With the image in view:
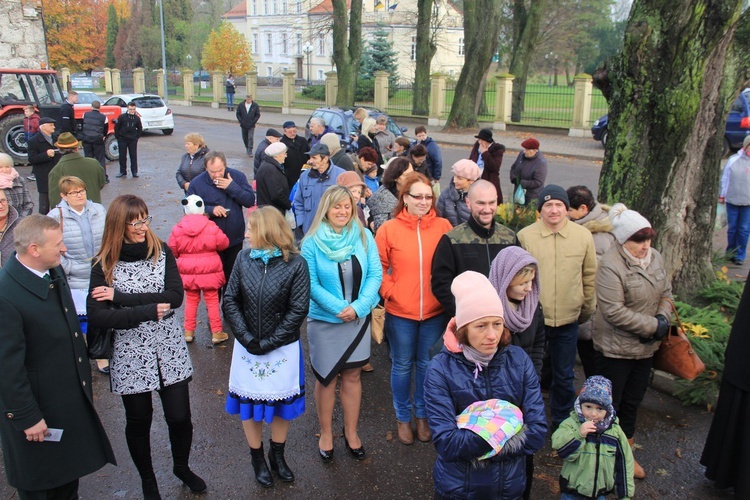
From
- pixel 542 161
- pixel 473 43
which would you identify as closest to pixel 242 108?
pixel 473 43

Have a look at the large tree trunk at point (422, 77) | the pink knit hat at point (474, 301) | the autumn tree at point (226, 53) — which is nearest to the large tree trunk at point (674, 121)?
the pink knit hat at point (474, 301)

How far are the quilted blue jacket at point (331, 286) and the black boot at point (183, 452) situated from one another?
3.62 ft

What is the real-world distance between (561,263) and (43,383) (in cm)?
331

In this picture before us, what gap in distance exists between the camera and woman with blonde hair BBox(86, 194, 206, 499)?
3748 mm

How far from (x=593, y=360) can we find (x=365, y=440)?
1869mm

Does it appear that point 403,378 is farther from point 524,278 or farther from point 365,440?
point 524,278

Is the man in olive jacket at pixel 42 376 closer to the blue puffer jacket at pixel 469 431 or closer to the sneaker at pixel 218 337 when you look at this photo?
the blue puffer jacket at pixel 469 431

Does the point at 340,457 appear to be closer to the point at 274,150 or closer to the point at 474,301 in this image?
the point at 474,301

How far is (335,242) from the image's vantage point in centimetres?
433

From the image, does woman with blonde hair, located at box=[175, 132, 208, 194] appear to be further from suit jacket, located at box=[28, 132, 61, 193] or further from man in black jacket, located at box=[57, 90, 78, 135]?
man in black jacket, located at box=[57, 90, 78, 135]

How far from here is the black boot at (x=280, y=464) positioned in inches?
167

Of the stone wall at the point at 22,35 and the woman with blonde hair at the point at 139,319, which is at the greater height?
the stone wall at the point at 22,35

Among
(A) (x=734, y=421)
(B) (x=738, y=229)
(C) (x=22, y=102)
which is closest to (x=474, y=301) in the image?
(A) (x=734, y=421)

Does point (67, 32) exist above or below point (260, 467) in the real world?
above
